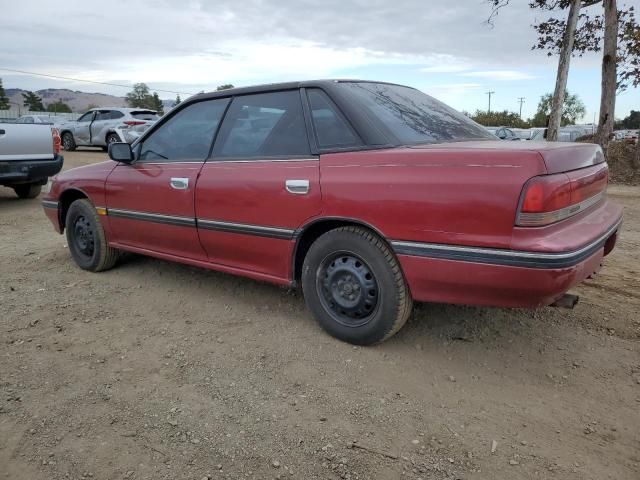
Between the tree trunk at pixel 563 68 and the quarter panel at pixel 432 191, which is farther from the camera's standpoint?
the tree trunk at pixel 563 68

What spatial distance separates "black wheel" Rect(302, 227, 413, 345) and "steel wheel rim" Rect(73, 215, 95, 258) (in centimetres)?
246

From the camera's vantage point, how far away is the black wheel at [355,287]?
2916mm

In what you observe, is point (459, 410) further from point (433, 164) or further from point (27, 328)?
point (27, 328)

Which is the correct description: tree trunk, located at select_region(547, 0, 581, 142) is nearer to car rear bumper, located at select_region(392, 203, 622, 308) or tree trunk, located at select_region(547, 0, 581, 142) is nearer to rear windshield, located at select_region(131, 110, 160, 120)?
car rear bumper, located at select_region(392, 203, 622, 308)

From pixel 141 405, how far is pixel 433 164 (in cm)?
192

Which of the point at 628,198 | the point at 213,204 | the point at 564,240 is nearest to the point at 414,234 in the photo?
the point at 564,240

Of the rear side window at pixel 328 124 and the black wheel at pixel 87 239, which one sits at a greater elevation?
the rear side window at pixel 328 124

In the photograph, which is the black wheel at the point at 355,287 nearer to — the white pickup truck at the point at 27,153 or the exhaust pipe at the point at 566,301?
the exhaust pipe at the point at 566,301

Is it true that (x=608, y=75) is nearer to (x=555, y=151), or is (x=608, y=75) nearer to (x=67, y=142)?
(x=555, y=151)

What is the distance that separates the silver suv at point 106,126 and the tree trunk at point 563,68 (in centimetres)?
1110

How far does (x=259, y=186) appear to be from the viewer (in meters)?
3.36

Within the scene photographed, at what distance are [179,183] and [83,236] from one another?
154 cm

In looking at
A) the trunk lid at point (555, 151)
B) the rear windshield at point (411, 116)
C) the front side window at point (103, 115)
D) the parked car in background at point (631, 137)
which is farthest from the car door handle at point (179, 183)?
the front side window at point (103, 115)

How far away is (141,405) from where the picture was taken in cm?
263
